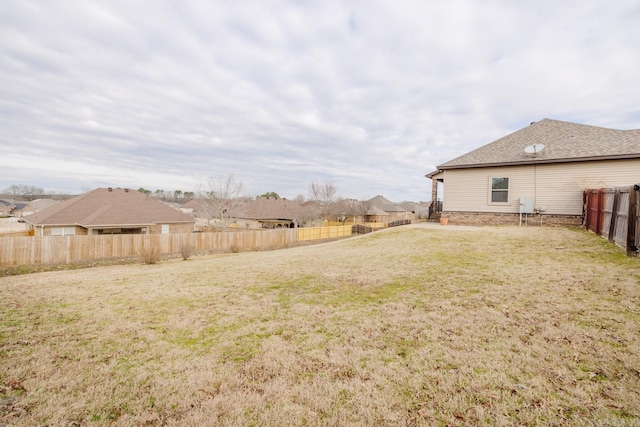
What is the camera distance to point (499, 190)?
45.2 feet

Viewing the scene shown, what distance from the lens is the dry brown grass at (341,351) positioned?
242 centimetres

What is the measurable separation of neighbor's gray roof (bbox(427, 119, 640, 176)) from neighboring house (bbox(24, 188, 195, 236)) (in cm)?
2230

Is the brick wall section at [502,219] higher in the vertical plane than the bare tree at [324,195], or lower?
lower

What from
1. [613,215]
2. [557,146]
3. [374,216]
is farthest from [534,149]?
[374,216]

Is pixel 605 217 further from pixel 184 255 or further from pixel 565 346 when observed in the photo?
pixel 184 255

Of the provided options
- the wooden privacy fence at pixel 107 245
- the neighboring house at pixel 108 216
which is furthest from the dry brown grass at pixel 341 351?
the neighboring house at pixel 108 216

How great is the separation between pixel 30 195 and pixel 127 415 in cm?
13669

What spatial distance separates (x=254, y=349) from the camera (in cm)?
353

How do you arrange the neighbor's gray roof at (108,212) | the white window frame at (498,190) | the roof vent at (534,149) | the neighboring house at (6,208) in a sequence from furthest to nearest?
the neighboring house at (6,208) < the neighbor's gray roof at (108,212) < the white window frame at (498,190) < the roof vent at (534,149)

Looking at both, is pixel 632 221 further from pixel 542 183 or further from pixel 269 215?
pixel 269 215

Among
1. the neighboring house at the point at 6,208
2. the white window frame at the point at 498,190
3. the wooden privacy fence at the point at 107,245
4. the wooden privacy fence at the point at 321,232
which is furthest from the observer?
the neighboring house at the point at 6,208

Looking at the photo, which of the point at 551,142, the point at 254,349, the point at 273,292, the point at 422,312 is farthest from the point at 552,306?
the point at 551,142

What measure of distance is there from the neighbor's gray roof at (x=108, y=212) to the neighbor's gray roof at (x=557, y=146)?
2263cm

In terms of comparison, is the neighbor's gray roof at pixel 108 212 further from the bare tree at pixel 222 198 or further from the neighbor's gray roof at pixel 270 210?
the neighbor's gray roof at pixel 270 210
